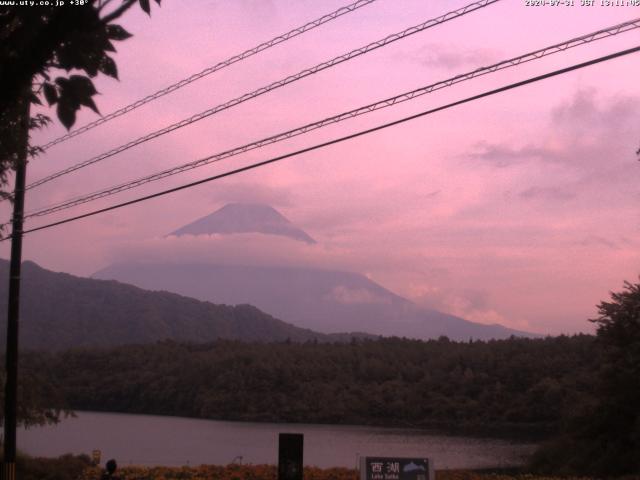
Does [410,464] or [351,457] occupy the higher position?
[410,464]

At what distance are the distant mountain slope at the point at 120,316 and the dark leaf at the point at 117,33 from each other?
452ft

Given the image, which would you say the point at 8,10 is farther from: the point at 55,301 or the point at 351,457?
the point at 55,301

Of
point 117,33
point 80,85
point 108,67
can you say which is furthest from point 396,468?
point 80,85

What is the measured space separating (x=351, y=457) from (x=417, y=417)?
44.0 ft

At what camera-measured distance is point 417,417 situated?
3772 cm

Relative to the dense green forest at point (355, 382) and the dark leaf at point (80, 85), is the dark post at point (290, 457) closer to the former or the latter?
the dark leaf at point (80, 85)

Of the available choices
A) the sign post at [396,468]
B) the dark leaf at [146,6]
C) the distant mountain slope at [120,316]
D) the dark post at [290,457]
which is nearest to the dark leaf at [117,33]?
the dark leaf at [146,6]

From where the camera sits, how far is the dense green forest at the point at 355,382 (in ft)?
119

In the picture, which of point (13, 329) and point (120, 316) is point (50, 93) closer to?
point (13, 329)

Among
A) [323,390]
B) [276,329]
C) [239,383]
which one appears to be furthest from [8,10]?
[276,329]

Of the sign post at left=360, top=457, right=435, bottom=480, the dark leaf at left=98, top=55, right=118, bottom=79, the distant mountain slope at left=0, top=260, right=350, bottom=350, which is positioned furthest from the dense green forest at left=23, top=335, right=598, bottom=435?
the distant mountain slope at left=0, top=260, right=350, bottom=350

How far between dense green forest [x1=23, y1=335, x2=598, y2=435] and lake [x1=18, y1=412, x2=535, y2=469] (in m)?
3.48

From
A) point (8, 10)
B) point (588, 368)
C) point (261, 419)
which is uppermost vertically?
point (8, 10)

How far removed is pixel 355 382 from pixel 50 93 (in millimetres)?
40910
